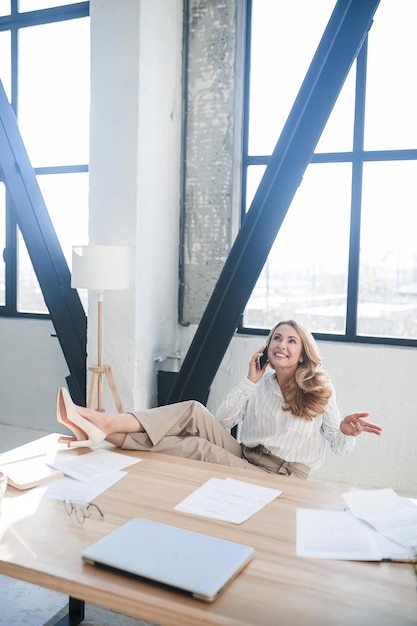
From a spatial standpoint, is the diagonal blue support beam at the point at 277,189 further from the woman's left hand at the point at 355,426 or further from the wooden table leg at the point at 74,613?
the wooden table leg at the point at 74,613

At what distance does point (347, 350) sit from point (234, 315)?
0.91 m

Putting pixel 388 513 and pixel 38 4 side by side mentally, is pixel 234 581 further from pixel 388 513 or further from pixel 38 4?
pixel 38 4

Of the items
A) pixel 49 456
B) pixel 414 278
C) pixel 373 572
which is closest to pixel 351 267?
pixel 414 278

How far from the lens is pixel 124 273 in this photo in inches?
152

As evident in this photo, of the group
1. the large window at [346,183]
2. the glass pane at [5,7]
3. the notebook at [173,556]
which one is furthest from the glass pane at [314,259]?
the glass pane at [5,7]

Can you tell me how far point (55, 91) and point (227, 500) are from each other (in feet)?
14.7

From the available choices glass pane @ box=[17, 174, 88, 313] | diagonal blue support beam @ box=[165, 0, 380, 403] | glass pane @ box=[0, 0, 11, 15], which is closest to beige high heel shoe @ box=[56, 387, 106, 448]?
diagonal blue support beam @ box=[165, 0, 380, 403]

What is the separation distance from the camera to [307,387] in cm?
268

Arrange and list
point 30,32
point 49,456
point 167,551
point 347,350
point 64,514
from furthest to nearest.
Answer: point 30,32
point 347,350
point 49,456
point 64,514
point 167,551

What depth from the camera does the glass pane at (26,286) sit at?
5363mm

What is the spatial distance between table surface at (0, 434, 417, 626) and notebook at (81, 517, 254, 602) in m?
0.02

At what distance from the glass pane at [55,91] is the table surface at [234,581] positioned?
12.9 ft

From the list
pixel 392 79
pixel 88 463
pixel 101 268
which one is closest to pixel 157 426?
pixel 88 463

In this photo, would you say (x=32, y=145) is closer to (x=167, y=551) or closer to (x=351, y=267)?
(x=351, y=267)
